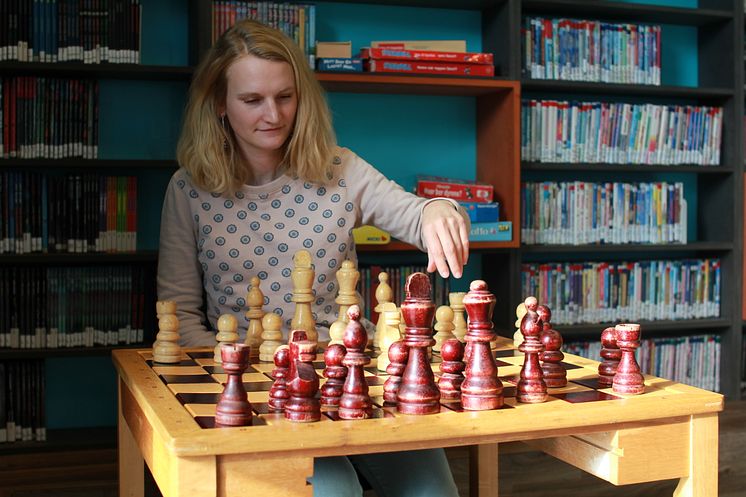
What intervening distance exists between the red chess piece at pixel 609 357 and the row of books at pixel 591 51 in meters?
2.13

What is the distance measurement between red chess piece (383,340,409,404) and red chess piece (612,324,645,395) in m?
0.33

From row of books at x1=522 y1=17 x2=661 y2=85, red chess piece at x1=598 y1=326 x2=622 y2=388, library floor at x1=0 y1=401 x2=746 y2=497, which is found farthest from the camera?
row of books at x1=522 y1=17 x2=661 y2=85

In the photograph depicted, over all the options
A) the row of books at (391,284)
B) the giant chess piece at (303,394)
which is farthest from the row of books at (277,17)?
the giant chess piece at (303,394)

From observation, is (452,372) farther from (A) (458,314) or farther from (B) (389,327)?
(A) (458,314)

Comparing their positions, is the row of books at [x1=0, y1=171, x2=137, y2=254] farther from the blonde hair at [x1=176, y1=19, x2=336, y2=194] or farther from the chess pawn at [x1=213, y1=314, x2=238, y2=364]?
the chess pawn at [x1=213, y1=314, x2=238, y2=364]

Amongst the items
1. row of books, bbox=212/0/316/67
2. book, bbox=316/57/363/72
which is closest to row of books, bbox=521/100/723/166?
book, bbox=316/57/363/72

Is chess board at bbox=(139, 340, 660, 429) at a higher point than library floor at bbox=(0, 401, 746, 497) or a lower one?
higher

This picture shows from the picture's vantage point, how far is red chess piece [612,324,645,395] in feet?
4.46

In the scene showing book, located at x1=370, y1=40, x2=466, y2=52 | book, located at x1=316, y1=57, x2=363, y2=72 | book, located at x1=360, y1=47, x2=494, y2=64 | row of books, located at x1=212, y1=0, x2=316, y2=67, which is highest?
row of books, located at x1=212, y1=0, x2=316, y2=67

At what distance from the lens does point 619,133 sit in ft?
11.8

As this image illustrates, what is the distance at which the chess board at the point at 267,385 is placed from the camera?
123 centimetres

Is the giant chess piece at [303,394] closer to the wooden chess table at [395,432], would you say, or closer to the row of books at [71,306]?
the wooden chess table at [395,432]

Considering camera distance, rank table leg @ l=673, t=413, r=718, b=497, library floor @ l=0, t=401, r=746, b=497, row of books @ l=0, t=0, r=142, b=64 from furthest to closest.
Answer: row of books @ l=0, t=0, r=142, b=64 < library floor @ l=0, t=401, r=746, b=497 < table leg @ l=673, t=413, r=718, b=497

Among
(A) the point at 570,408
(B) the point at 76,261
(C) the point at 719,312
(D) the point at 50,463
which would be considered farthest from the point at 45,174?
(C) the point at 719,312
